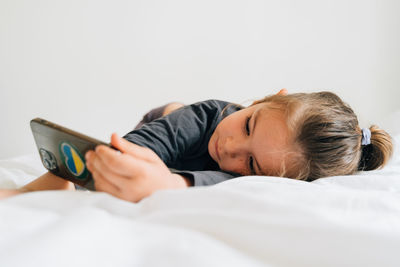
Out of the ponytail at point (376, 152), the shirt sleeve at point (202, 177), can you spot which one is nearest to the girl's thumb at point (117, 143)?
the shirt sleeve at point (202, 177)

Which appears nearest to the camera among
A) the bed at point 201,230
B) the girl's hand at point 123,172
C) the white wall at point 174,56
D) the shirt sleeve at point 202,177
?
the bed at point 201,230

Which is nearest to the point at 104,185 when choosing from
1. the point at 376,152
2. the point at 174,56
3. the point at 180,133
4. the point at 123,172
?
the point at 123,172

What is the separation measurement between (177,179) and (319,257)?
0.24m

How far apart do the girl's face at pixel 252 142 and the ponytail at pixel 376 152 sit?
0.23 metres

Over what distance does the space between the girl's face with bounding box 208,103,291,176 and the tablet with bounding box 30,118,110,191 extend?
0.32 meters

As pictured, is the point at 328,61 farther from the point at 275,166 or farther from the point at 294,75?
the point at 275,166

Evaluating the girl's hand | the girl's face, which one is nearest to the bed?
the girl's hand

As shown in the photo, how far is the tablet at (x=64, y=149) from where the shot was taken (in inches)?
18.0

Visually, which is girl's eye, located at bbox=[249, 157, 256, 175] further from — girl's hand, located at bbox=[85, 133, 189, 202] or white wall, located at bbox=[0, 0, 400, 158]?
white wall, located at bbox=[0, 0, 400, 158]

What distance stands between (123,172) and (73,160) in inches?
3.8

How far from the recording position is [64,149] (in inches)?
19.4

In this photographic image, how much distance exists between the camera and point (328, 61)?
152cm

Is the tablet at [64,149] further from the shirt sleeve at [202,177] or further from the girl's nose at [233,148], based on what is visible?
the girl's nose at [233,148]

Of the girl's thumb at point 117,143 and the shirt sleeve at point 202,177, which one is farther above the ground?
the girl's thumb at point 117,143
